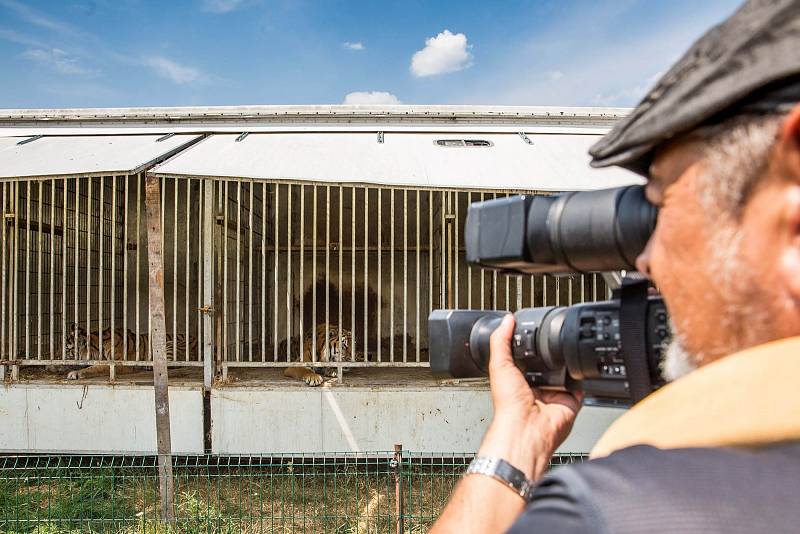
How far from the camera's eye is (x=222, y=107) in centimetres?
760

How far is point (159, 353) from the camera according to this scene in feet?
13.3

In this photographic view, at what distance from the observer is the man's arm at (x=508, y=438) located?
969 mm

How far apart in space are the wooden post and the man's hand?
11.8ft

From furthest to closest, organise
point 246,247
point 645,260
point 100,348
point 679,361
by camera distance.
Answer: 1. point 246,247
2. point 100,348
3. point 645,260
4. point 679,361

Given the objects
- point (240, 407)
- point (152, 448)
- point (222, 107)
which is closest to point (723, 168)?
point (240, 407)

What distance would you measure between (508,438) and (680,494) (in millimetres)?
620

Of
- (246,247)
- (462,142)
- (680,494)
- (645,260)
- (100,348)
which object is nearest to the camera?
(680,494)

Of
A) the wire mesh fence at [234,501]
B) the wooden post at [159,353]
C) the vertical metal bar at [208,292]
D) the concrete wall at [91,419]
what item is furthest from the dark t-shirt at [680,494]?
the concrete wall at [91,419]

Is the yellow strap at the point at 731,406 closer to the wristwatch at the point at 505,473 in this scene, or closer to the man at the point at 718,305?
the man at the point at 718,305

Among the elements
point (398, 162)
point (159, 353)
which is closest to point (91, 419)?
point (159, 353)

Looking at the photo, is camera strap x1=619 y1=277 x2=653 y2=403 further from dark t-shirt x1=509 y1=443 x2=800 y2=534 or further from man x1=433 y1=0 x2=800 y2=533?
dark t-shirt x1=509 y1=443 x2=800 y2=534

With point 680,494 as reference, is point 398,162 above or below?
above

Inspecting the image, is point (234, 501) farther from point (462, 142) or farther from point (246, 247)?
point (462, 142)

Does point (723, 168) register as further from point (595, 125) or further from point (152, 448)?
point (595, 125)
